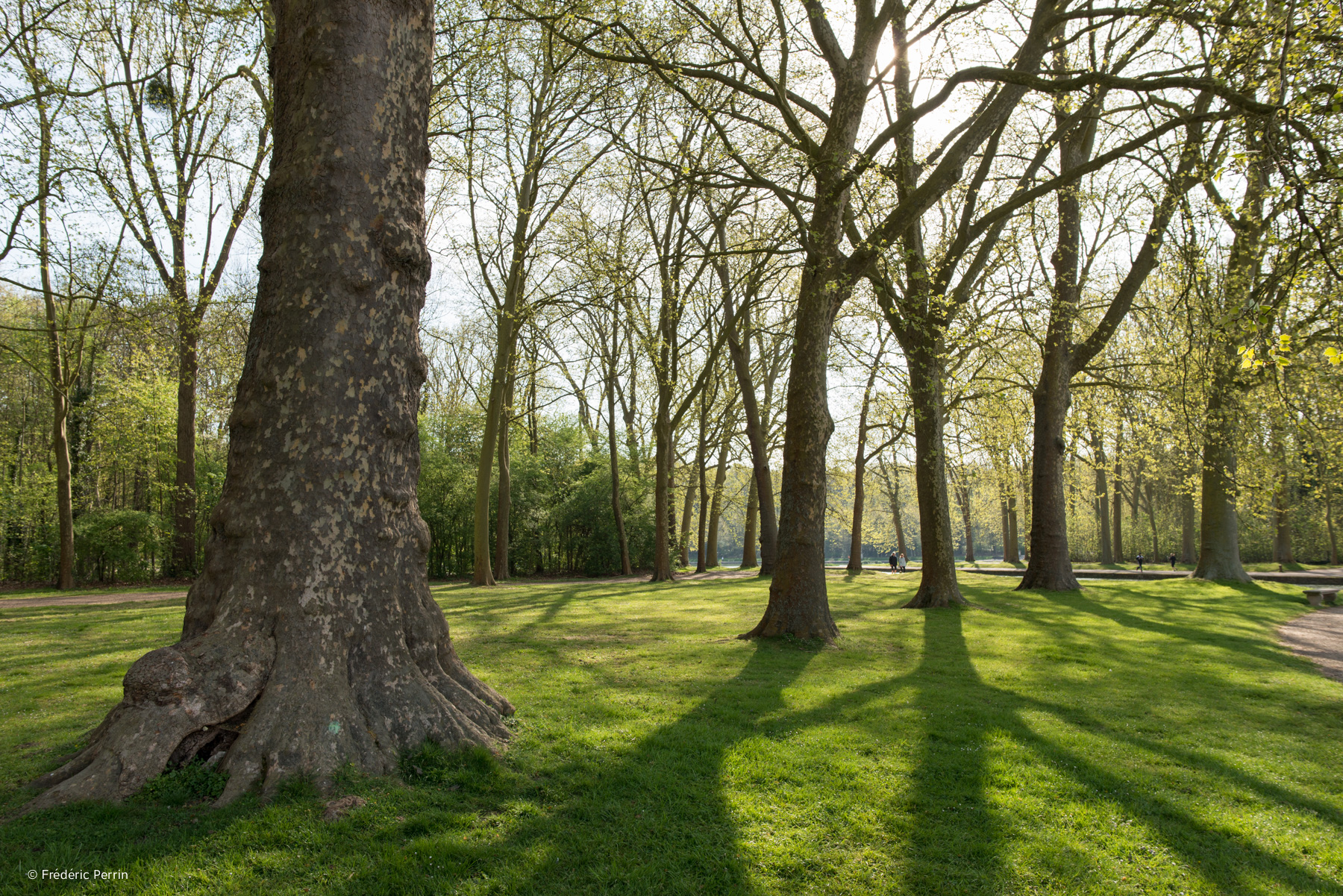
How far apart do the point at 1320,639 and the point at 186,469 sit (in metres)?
26.0

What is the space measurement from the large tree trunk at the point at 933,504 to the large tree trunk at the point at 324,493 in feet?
35.4

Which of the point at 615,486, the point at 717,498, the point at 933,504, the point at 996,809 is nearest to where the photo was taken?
the point at 996,809

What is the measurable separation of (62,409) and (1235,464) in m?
30.9

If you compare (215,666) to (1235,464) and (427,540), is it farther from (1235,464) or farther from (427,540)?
(1235,464)

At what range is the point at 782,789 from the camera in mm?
4133

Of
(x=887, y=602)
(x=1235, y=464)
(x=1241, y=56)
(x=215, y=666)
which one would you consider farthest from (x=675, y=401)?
(x=215, y=666)

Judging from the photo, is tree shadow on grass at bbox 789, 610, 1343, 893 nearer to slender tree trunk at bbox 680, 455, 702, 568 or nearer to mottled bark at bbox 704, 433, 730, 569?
slender tree trunk at bbox 680, 455, 702, 568

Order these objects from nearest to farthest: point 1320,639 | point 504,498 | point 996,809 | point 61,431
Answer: point 996,809 < point 1320,639 < point 61,431 < point 504,498

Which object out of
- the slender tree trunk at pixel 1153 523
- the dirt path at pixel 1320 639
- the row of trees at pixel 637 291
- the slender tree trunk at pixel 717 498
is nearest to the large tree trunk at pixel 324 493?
the row of trees at pixel 637 291

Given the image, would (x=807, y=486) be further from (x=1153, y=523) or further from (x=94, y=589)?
(x=1153, y=523)

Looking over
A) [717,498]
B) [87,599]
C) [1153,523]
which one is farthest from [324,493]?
[1153,523]

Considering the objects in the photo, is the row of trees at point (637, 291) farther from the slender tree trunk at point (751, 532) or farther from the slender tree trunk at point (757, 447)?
the slender tree trunk at point (751, 532)

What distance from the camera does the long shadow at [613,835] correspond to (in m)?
3.04

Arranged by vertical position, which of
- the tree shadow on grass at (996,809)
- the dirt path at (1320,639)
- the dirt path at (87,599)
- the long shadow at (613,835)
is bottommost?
the dirt path at (1320,639)
